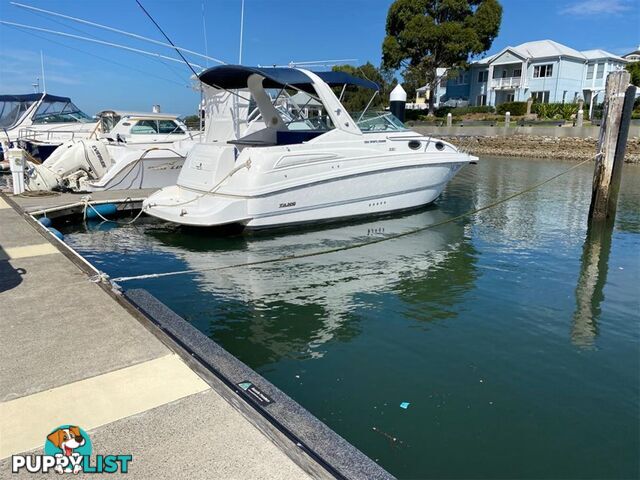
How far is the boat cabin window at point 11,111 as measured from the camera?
2075 cm

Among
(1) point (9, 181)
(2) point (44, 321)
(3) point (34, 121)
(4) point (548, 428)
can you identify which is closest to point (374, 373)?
(4) point (548, 428)

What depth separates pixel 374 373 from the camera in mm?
4715

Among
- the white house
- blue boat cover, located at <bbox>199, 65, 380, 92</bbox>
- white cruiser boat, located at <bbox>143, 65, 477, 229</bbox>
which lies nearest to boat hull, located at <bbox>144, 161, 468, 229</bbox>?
white cruiser boat, located at <bbox>143, 65, 477, 229</bbox>

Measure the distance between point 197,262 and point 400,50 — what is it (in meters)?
42.6

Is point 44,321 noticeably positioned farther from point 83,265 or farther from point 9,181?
point 9,181

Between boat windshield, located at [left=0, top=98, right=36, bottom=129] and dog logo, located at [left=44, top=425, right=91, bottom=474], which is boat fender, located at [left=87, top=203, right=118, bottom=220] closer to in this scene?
dog logo, located at [left=44, top=425, right=91, bottom=474]

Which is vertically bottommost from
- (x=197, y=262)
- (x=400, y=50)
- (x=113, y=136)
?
(x=197, y=262)

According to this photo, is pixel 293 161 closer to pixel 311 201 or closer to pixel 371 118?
pixel 311 201

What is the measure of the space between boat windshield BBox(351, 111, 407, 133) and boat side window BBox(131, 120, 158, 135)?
25.1 feet

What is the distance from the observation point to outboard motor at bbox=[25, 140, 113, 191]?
1293 cm

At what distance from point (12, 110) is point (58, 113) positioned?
1921mm

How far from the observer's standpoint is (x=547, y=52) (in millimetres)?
49188

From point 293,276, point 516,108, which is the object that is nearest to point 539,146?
point 516,108

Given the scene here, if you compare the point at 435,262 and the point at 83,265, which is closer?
the point at 83,265
